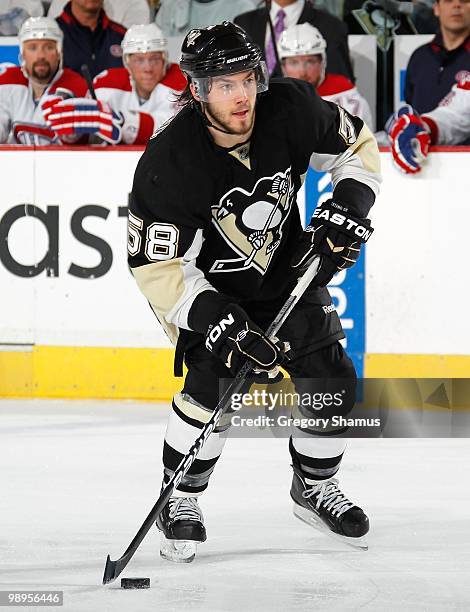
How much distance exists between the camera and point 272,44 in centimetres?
550

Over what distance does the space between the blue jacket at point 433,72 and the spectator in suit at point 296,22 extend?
297 mm

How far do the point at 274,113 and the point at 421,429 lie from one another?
2009 mm

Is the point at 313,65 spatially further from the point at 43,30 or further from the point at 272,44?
the point at 43,30

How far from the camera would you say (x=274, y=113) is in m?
2.91

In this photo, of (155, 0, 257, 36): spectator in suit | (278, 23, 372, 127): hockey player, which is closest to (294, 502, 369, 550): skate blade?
(278, 23, 372, 127): hockey player

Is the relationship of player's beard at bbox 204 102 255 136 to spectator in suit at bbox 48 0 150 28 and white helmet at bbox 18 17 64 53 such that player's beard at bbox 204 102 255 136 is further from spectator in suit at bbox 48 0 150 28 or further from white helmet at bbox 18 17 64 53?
spectator in suit at bbox 48 0 150 28

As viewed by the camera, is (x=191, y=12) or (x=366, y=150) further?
(x=191, y=12)

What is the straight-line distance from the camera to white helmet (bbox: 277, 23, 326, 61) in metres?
5.19

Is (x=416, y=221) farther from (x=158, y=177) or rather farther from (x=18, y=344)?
(x=158, y=177)

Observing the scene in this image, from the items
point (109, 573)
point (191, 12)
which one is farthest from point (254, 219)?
point (191, 12)

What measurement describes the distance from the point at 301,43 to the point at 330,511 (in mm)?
2695

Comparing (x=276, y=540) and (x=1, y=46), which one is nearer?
(x=276, y=540)

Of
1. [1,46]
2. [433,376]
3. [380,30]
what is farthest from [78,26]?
[433,376]

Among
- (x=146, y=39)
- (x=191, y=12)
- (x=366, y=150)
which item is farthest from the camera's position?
(x=191, y=12)
